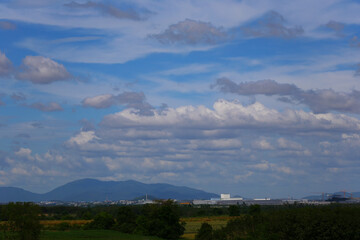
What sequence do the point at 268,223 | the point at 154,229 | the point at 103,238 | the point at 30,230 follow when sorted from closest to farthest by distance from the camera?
the point at 30,230 → the point at 268,223 → the point at 103,238 → the point at 154,229

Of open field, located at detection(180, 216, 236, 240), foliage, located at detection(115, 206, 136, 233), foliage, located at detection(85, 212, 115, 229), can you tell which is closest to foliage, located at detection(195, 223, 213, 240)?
open field, located at detection(180, 216, 236, 240)

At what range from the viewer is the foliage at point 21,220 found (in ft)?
156

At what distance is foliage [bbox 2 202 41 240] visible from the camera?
47.6 m

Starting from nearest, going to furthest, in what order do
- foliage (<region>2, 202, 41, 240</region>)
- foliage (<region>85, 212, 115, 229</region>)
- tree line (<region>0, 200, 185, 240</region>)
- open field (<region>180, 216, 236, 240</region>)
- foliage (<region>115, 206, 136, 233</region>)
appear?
foliage (<region>2, 202, 41, 240</region>)
tree line (<region>0, 200, 185, 240</region>)
foliage (<region>115, 206, 136, 233</region>)
open field (<region>180, 216, 236, 240</region>)
foliage (<region>85, 212, 115, 229</region>)

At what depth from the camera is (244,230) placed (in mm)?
70688

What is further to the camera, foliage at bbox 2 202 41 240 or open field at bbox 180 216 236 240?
open field at bbox 180 216 236 240

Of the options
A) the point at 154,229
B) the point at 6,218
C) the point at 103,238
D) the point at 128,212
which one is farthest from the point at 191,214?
the point at 6,218

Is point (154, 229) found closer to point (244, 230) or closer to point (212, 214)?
point (244, 230)

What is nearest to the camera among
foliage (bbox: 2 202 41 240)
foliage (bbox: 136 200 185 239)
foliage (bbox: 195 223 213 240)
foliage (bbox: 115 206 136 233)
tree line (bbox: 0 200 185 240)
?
foliage (bbox: 2 202 41 240)

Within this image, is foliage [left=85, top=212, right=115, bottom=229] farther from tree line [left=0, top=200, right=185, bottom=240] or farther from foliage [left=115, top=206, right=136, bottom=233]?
foliage [left=115, top=206, right=136, bottom=233]

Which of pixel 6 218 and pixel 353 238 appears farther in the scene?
pixel 353 238

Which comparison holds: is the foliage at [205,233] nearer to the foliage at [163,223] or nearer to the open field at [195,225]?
the foliage at [163,223]

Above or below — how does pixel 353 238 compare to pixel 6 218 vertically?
below

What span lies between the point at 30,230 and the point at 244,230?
33643 millimetres
